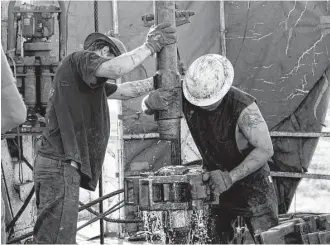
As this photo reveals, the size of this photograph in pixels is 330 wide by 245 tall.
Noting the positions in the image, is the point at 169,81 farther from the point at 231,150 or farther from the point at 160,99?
the point at 231,150

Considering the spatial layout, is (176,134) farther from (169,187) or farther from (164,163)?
(164,163)

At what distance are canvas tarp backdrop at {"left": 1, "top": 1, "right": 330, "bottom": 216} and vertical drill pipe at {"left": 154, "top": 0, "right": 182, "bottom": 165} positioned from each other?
318cm

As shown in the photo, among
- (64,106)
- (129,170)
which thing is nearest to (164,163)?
(129,170)

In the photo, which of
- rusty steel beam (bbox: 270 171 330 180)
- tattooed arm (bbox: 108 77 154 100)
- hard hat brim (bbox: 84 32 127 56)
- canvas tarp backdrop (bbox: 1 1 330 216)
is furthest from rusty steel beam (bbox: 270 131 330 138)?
hard hat brim (bbox: 84 32 127 56)

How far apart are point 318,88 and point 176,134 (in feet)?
11.0

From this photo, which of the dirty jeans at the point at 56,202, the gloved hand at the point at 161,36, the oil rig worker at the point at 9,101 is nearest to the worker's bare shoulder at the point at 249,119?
the gloved hand at the point at 161,36

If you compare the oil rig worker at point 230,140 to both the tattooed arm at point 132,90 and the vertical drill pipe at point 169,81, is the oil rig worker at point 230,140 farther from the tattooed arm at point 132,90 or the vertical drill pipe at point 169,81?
the tattooed arm at point 132,90

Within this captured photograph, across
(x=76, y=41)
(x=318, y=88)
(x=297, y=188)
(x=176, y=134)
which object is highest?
(x=76, y=41)

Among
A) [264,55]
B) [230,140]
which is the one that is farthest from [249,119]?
[264,55]

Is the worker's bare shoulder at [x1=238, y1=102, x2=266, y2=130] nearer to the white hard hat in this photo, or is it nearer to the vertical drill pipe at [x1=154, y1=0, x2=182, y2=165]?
the white hard hat

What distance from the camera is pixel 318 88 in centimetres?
716

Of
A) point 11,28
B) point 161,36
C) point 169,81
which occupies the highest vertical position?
point 11,28

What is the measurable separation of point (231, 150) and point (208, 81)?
608 millimetres

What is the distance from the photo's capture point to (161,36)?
169 inches
